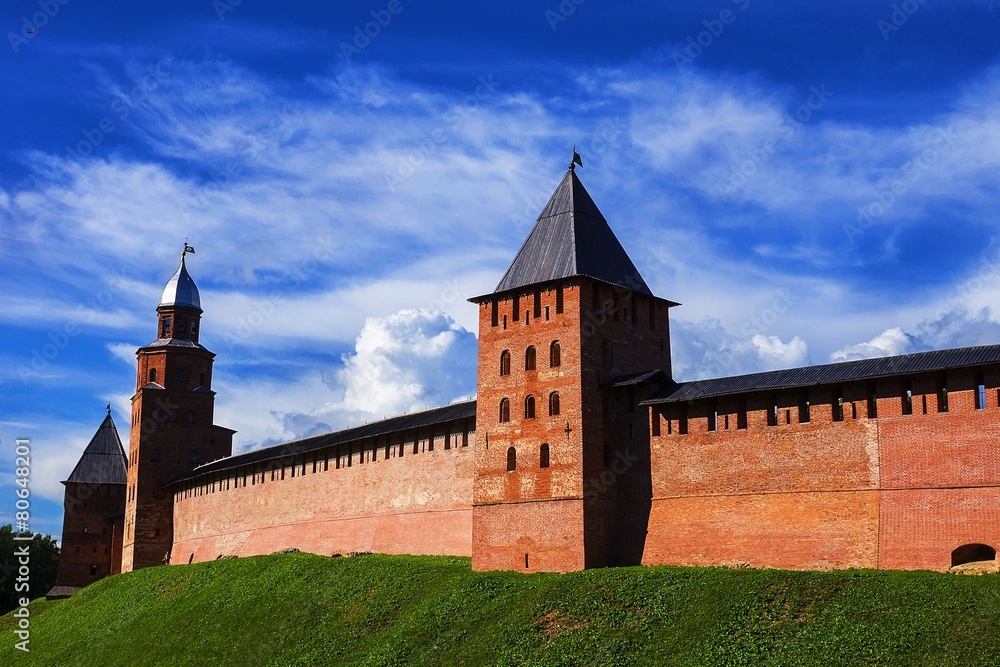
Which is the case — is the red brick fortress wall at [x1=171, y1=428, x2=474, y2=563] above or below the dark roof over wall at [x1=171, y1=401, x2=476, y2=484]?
below

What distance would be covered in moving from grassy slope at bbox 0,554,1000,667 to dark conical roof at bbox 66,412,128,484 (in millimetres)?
24020

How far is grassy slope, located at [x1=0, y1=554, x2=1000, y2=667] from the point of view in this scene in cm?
1997

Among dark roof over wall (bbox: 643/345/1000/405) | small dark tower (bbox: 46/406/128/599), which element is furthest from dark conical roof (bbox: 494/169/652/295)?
small dark tower (bbox: 46/406/128/599)

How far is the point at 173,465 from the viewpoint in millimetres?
54344

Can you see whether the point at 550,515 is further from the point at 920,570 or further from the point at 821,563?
the point at 920,570

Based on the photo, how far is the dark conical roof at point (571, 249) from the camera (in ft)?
100

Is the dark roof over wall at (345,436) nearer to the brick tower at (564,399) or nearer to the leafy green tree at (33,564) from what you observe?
the brick tower at (564,399)

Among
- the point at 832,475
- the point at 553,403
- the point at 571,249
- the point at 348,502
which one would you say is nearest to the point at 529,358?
the point at 553,403

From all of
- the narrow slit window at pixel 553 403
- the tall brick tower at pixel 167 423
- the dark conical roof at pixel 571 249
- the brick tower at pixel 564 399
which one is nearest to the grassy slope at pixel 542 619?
the brick tower at pixel 564 399

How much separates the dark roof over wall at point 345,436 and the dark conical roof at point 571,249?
472cm

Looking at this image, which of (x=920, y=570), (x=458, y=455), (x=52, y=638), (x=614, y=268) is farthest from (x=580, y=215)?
(x=52, y=638)

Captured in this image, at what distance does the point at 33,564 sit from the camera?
230 feet

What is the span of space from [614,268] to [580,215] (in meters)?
2.06

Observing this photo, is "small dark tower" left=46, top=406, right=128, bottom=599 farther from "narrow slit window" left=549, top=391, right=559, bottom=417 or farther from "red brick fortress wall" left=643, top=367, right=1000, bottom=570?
"red brick fortress wall" left=643, top=367, right=1000, bottom=570
